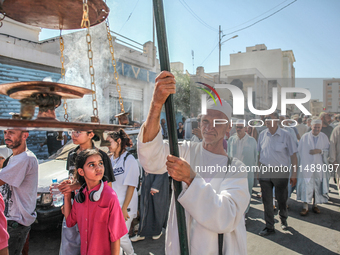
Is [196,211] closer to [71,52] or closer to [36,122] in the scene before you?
[36,122]

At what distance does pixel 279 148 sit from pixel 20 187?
4.06 m

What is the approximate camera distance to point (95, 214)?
232 cm

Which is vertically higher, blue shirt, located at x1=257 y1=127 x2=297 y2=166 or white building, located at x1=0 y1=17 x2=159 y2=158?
white building, located at x1=0 y1=17 x2=159 y2=158

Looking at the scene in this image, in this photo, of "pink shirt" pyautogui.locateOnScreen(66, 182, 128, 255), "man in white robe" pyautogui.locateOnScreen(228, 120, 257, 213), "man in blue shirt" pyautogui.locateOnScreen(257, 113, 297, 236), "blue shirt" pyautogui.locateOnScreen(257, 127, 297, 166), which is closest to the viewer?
"pink shirt" pyautogui.locateOnScreen(66, 182, 128, 255)

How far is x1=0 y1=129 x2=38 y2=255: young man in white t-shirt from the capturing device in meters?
2.67

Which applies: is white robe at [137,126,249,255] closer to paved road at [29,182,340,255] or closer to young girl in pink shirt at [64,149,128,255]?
young girl in pink shirt at [64,149,128,255]

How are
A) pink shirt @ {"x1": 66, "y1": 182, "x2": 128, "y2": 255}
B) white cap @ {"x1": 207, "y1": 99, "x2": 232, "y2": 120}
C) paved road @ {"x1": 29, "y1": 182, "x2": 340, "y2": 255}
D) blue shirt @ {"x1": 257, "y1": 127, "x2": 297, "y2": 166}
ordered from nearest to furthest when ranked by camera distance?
white cap @ {"x1": 207, "y1": 99, "x2": 232, "y2": 120} → pink shirt @ {"x1": 66, "y1": 182, "x2": 128, "y2": 255} → paved road @ {"x1": 29, "y1": 182, "x2": 340, "y2": 255} → blue shirt @ {"x1": 257, "y1": 127, "x2": 297, "y2": 166}

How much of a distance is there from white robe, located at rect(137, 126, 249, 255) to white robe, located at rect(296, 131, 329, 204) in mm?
4160

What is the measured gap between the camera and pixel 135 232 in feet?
14.3

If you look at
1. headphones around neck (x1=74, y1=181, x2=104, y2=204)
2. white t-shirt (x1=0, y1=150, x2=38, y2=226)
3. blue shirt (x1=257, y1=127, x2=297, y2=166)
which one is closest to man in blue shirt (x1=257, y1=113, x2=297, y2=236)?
blue shirt (x1=257, y1=127, x2=297, y2=166)

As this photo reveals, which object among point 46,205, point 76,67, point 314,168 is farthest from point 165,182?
point 76,67

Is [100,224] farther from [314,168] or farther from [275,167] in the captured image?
[314,168]

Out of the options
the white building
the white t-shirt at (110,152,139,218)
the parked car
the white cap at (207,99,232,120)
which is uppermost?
the white building

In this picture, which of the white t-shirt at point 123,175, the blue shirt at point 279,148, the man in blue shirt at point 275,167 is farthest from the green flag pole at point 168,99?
the blue shirt at point 279,148
